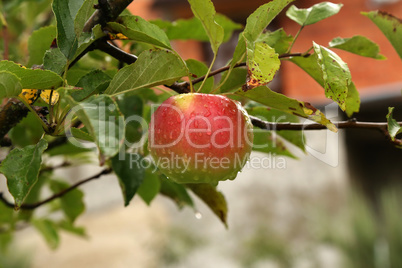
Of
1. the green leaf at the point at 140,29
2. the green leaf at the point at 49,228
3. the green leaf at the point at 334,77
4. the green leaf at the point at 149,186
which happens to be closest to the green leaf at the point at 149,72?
the green leaf at the point at 140,29

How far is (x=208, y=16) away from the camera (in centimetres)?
49

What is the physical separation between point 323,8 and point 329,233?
11.1ft

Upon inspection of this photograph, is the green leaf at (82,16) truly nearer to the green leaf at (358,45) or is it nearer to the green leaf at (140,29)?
the green leaf at (140,29)

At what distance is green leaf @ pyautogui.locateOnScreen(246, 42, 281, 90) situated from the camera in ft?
1.41

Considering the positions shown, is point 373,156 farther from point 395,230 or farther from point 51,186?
point 51,186

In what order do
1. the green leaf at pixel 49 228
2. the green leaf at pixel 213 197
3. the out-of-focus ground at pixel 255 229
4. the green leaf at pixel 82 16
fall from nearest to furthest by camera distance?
the green leaf at pixel 82 16
the green leaf at pixel 213 197
the green leaf at pixel 49 228
the out-of-focus ground at pixel 255 229

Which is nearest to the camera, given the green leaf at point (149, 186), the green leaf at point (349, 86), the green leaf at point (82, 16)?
the green leaf at point (82, 16)

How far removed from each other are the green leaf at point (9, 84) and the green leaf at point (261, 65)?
200 mm

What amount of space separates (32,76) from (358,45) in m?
0.40

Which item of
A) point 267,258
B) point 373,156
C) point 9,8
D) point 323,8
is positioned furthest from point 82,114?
point 373,156

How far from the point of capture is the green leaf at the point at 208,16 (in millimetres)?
476

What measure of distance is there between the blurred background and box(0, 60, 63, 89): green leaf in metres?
3.41

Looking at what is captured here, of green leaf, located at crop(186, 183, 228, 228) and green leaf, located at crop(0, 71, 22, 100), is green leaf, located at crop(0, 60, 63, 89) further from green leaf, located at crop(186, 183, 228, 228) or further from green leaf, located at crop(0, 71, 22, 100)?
green leaf, located at crop(186, 183, 228, 228)

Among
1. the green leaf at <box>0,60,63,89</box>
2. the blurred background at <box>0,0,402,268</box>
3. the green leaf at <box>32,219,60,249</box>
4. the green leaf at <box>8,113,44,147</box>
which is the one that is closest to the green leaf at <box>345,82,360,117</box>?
the green leaf at <box>0,60,63,89</box>
